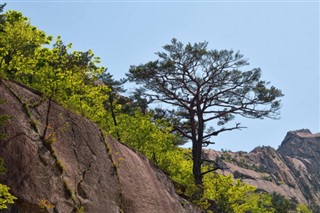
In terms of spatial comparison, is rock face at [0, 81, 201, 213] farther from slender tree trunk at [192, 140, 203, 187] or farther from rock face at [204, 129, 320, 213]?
rock face at [204, 129, 320, 213]

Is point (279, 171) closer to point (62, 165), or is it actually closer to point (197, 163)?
point (197, 163)

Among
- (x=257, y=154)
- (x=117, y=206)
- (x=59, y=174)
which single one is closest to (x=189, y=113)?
(x=117, y=206)

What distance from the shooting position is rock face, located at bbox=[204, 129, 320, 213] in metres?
104

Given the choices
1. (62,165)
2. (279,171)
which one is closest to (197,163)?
(62,165)

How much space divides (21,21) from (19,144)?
3826mm

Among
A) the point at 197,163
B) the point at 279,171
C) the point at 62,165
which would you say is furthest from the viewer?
the point at 279,171

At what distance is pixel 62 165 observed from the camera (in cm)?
1004

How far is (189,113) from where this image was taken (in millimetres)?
27344

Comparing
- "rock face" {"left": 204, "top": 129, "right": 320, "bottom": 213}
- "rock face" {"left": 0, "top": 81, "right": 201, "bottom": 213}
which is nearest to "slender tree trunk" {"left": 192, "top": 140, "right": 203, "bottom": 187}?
"rock face" {"left": 0, "top": 81, "right": 201, "bottom": 213}

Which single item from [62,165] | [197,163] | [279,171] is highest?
[279,171]

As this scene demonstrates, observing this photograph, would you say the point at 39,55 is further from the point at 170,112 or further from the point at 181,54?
the point at 170,112

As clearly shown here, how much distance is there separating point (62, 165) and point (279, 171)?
12408 centimetres

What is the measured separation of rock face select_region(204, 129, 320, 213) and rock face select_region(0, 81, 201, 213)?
84691mm

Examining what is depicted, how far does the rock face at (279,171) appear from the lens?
103625 mm
